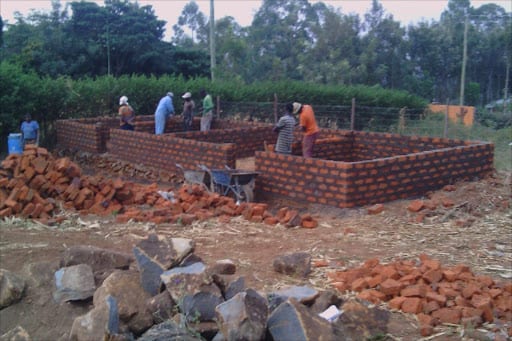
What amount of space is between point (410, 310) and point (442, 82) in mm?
36226

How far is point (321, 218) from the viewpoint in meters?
8.35

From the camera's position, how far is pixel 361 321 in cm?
435

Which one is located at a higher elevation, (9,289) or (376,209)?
(376,209)

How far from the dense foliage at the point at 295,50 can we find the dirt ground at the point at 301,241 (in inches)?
885

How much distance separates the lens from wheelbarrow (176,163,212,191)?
10.5 metres

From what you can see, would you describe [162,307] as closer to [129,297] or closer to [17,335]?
[129,297]

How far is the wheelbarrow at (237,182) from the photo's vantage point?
9.55 m

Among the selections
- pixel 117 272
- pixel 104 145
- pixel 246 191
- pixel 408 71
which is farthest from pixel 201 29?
pixel 117 272

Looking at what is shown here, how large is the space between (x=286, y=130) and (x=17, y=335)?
651 centimetres

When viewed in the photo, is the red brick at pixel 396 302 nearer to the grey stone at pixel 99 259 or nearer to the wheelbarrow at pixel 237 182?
the grey stone at pixel 99 259

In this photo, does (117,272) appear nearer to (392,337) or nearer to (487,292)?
(392,337)

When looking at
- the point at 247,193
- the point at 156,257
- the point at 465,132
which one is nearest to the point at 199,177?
the point at 247,193

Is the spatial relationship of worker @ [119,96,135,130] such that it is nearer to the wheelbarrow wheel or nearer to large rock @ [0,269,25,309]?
the wheelbarrow wheel

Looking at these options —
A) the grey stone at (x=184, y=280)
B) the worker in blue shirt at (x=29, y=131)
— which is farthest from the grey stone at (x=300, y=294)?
the worker in blue shirt at (x=29, y=131)
